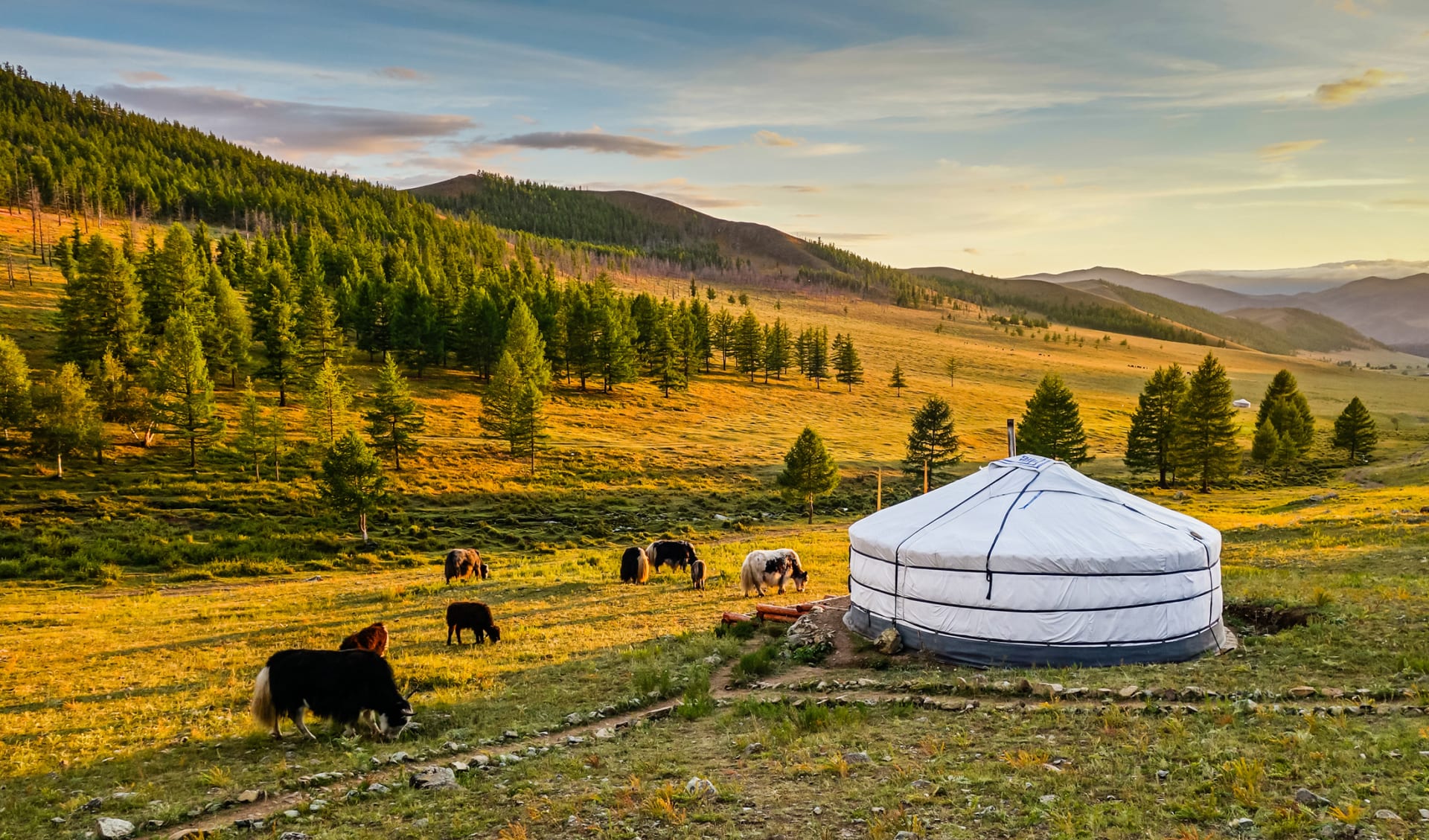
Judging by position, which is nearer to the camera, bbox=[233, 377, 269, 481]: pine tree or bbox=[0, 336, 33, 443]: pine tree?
bbox=[0, 336, 33, 443]: pine tree

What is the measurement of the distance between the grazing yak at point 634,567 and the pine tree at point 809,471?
2105cm

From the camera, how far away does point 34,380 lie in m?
48.5

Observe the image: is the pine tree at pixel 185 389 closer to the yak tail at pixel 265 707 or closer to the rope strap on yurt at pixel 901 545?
the yak tail at pixel 265 707

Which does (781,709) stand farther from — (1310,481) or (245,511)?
(1310,481)

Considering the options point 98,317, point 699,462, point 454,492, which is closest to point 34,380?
point 98,317

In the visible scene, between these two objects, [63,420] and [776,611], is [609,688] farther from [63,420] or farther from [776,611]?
[63,420]

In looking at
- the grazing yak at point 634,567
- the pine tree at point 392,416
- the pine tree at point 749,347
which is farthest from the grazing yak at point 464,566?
the pine tree at point 749,347

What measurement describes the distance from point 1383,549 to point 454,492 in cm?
4160

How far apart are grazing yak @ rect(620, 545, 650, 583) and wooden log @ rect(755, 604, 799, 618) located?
7836 millimetres

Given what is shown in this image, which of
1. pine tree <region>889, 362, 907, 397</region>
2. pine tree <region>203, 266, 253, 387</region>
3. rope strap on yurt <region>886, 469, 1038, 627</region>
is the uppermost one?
pine tree <region>203, 266, 253, 387</region>

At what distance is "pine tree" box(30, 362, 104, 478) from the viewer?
4094 cm

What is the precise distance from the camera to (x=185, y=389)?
143 ft

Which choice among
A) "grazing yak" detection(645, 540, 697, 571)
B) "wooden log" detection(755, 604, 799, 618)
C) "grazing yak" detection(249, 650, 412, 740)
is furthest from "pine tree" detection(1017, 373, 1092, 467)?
"grazing yak" detection(249, 650, 412, 740)

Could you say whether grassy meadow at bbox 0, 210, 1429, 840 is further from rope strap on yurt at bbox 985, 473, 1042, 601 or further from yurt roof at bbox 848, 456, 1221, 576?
yurt roof at bbox 848, 456, 1221, 576
